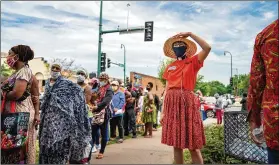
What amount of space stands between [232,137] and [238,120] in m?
0.27

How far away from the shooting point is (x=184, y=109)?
3922 millimetres

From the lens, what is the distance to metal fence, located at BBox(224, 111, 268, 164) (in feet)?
14.3

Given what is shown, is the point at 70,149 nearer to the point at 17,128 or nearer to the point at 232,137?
the point at 17,128

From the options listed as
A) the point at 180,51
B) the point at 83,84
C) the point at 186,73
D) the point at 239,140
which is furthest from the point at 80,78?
the point at 239,140

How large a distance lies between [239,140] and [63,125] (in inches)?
94.6

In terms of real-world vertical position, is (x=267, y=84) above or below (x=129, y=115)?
above

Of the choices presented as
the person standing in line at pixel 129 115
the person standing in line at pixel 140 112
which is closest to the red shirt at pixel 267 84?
the person standing in line at pixel 129 115

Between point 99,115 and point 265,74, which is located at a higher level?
point 265,74

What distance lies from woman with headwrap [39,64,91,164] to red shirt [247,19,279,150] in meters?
2.42

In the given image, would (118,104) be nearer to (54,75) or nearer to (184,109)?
(54,75)

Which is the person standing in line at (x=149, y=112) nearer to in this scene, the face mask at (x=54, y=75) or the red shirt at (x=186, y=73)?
the face mask at (x=54, y=75)

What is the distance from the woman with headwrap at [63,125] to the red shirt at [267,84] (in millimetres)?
2422

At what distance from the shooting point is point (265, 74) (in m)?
2.13

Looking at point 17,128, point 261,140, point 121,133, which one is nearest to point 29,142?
point 17,128
